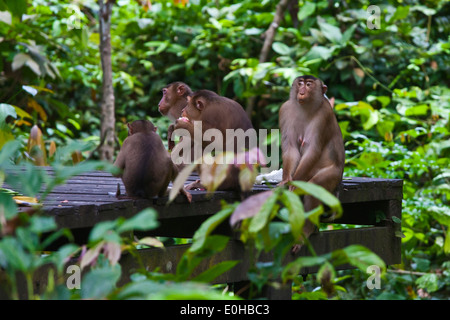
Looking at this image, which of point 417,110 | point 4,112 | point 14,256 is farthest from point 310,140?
point 417,110

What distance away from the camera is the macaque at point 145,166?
3531 millimetres

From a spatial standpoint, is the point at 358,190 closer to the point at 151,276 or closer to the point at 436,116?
the point at 151,276

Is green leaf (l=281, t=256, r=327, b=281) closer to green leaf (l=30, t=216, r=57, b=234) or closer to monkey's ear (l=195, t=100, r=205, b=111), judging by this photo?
green leaf (l=30, t=216, r=57, b=234)

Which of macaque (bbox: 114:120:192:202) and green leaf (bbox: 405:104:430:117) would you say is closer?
macaque (bbox: 114:120:192:202)

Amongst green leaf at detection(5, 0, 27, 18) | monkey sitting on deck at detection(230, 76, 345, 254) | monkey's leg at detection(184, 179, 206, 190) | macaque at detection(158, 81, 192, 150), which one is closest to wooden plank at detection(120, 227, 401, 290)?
monkey sitting on deck at detection(230, 76, 345, 254)

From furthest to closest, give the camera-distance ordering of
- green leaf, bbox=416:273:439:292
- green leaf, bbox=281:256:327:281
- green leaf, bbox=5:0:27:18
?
1. green leaf, bbox=416:273:439:292
2. green leaf, bbox=5:0:27:18
3. green leaf, bbox=281:256:327:281

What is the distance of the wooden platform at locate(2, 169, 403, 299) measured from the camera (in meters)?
3.29

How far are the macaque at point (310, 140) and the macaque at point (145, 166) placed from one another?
90cm

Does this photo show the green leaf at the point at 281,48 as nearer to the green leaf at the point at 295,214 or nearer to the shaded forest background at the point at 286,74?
the shaded forest background at the point at 286,74

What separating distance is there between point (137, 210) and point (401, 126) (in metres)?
5.31

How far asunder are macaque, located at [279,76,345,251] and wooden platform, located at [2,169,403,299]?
159 millimetres

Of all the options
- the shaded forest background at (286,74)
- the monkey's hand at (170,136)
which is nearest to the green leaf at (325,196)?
the monkey's hand at (170,136)

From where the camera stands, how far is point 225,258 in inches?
148
